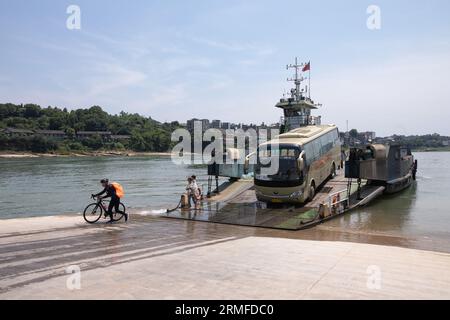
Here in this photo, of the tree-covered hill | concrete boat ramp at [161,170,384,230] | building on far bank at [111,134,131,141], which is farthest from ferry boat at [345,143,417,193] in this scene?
building on far bank at [111,134,131,141]

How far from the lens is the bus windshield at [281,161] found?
57.3 feet

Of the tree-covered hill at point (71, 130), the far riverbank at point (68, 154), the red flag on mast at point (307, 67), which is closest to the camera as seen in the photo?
the red flag on mast at point (307, 67)

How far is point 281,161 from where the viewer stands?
17.7m

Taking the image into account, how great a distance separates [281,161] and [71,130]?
13527cm

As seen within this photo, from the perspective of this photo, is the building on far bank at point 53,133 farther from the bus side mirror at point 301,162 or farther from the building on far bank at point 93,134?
the bus side mirror at point 301,162

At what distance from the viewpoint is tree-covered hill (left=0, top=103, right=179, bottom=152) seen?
118375 millimetres

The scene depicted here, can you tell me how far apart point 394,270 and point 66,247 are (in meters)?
7.24

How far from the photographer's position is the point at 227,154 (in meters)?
23.0

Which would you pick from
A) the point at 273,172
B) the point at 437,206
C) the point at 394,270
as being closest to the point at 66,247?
the point at 394,270

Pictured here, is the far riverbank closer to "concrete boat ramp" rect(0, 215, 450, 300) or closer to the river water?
the river water

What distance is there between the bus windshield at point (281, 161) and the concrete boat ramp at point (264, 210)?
1.41m

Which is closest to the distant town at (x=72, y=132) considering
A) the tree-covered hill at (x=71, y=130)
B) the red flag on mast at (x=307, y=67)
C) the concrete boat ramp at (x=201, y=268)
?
the tree-covered hill at (x=71, y=130)

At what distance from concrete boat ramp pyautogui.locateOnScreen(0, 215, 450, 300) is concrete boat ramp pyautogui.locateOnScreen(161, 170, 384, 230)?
3159 millimetres
